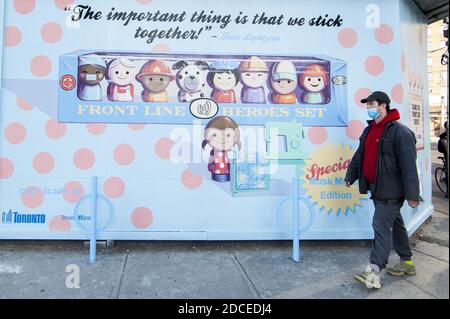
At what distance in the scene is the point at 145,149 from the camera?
5078 millimetres

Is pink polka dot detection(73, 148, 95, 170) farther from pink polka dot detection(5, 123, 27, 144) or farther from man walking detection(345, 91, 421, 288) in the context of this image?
man walking detection(345, 91, 421, 288)

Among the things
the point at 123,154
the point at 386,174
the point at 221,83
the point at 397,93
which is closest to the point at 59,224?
the point at 123,154

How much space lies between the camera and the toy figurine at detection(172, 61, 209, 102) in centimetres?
512

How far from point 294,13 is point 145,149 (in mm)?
2803

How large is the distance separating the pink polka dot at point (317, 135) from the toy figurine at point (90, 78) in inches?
114

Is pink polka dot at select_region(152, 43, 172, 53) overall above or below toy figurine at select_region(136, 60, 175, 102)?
above

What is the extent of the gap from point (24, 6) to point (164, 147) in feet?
8.73

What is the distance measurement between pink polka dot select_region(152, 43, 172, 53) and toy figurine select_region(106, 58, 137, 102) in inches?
15.1

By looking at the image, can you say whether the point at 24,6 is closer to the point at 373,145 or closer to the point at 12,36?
the point at 12,36

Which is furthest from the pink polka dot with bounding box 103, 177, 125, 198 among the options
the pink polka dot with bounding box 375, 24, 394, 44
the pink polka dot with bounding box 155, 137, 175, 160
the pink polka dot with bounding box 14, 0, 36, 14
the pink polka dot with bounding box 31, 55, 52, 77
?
the pink polka dot with bounding box 375, 24, 394, 44

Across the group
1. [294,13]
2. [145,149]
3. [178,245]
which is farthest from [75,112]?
[294,13]

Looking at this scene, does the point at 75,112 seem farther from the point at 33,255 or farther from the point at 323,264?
the point at 323,264

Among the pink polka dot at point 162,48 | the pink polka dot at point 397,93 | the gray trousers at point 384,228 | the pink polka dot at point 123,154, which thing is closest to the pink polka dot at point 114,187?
the pink polka dot at point 123,154

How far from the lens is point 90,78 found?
5062 mm
